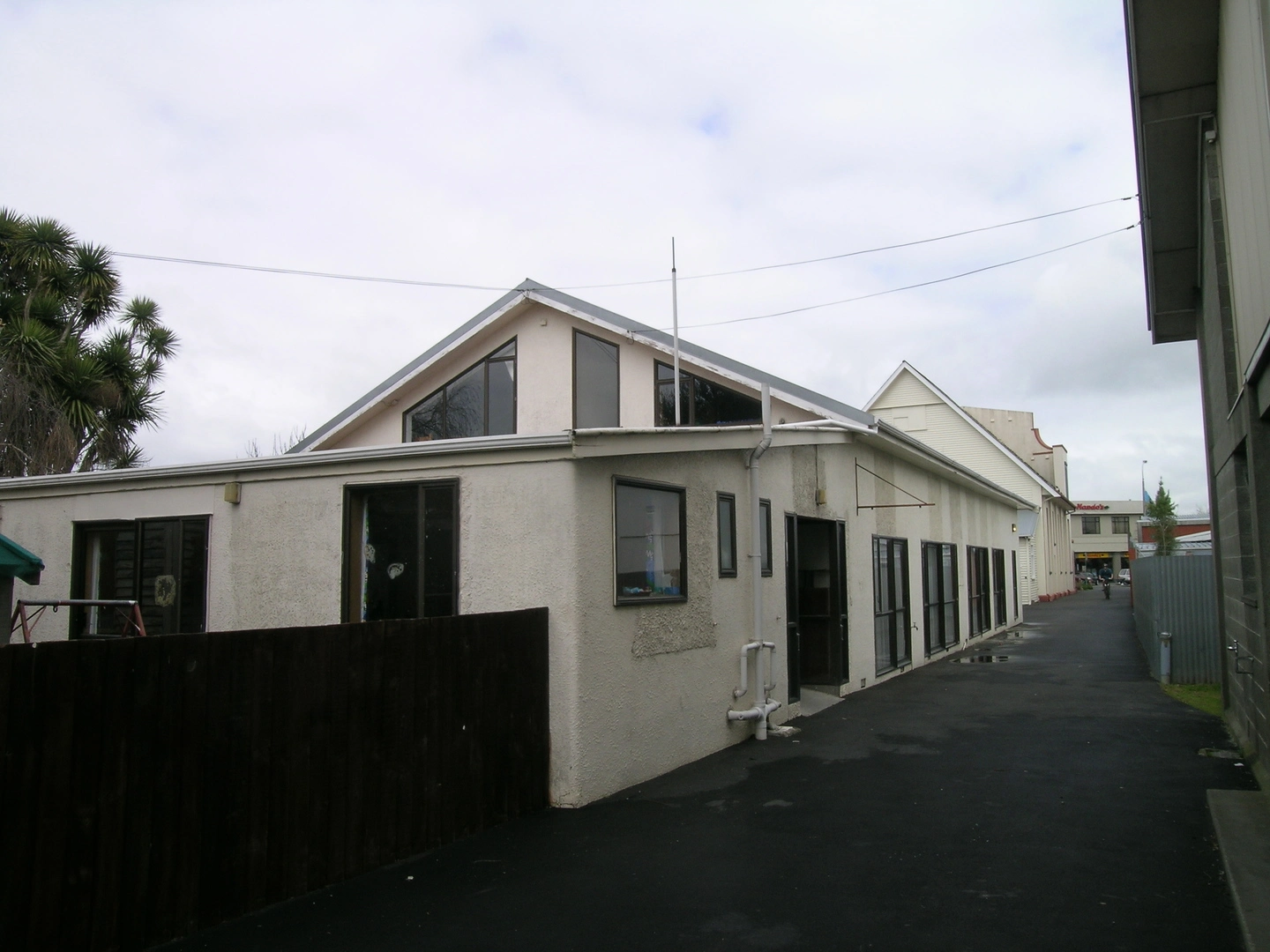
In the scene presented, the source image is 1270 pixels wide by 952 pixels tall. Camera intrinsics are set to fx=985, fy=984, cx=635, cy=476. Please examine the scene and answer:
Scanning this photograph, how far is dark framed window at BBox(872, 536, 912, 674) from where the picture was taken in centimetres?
1495

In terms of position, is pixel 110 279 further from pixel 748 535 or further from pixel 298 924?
pixel 298 924

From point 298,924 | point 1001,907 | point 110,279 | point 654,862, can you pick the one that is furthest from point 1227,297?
point 110,279

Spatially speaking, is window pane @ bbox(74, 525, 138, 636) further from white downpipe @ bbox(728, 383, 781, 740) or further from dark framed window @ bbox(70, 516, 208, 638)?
white downpipe @ bbox(728, 383, 781, 740)

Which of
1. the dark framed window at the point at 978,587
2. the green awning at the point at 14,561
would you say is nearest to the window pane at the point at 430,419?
the green awning at the point at 14,561

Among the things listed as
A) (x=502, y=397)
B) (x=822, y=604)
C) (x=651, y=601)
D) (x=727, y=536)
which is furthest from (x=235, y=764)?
(x=502, y=397)

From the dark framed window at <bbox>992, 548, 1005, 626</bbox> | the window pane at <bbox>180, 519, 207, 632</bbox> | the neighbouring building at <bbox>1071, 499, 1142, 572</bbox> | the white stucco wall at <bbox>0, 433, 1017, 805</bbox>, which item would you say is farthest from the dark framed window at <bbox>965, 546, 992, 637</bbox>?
the neighbouring building at <bbox>1071, 499, 1142, 572</bbox>

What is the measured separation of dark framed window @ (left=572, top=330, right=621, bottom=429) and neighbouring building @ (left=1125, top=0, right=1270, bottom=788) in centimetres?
770

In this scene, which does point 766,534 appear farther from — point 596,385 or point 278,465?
point 596,385

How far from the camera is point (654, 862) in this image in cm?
609

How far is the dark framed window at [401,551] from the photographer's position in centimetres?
798

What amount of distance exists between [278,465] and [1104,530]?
8793 cm

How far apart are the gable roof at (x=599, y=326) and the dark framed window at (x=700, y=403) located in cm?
30

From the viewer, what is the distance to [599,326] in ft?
51.1

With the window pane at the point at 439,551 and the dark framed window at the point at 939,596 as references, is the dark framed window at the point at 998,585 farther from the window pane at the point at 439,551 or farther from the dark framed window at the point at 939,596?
the window pane at the point at 439,551
